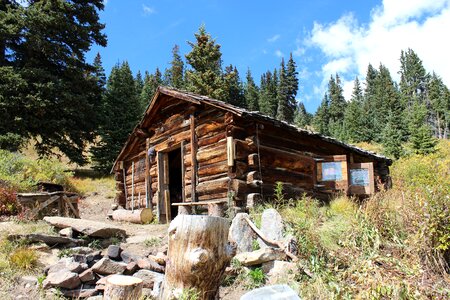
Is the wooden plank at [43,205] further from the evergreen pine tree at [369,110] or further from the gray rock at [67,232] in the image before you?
the evergreen pine tree at [369,110]

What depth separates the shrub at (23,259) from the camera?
20.9 ft

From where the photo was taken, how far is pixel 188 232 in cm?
488

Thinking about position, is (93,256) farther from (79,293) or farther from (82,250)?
(79,293)

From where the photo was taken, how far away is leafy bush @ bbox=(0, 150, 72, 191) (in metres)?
12.2

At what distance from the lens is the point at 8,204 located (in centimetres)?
1000

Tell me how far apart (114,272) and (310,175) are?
24.9 feet

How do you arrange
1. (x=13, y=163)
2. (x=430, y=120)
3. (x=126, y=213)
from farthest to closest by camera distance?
(x=430, y=120)
(x=13, y=163)
(x=126, y=213)

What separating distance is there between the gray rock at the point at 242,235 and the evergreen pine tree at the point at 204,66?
79.5 ft

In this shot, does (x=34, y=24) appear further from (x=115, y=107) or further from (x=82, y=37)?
(x=115, y=107)

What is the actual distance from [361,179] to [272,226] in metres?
5.25

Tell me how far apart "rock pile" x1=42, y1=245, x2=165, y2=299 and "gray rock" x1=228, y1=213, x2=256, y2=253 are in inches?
58.9

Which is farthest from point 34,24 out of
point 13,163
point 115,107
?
point 13,163

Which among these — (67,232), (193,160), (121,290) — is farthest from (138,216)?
(121,290)

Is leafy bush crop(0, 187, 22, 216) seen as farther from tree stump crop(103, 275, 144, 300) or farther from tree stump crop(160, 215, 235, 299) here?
tree stump crop(160, 215, 235, 299)
